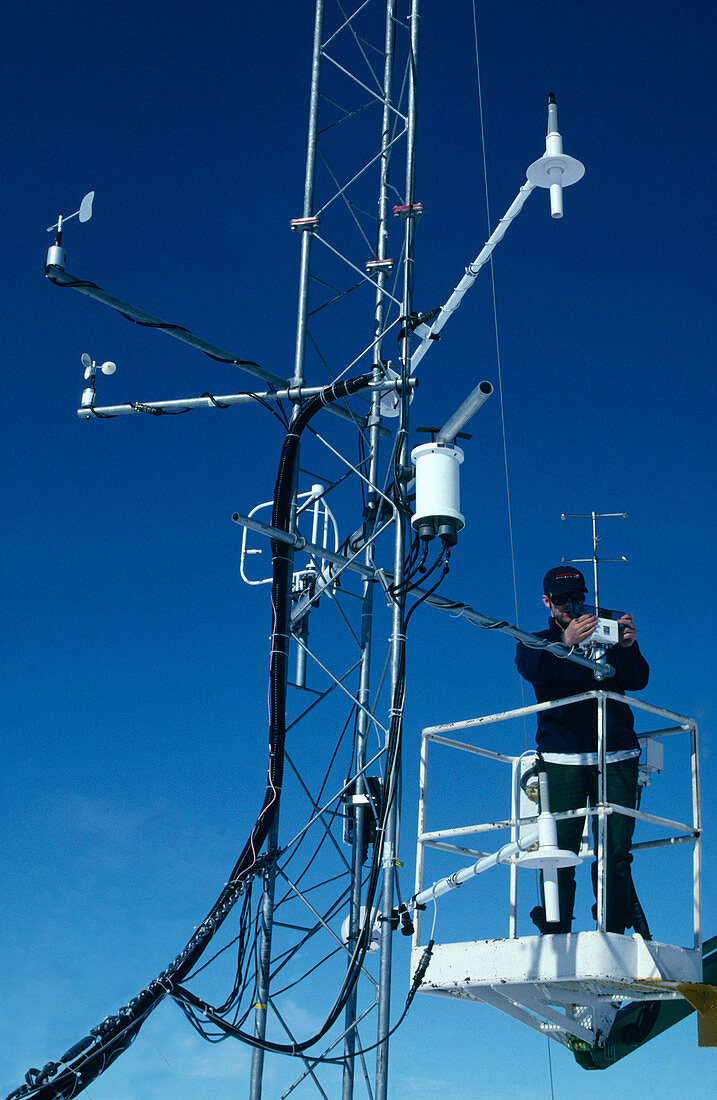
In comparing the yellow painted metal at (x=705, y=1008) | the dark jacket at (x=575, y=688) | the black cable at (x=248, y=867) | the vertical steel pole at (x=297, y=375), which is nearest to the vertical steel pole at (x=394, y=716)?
the black cable at (x=248, y=867)

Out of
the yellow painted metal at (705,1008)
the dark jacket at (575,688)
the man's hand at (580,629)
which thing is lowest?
the yellow painted metal at (705,1008)

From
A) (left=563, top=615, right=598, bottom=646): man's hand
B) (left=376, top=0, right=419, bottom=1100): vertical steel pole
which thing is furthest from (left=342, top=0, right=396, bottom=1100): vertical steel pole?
(left=563, top=615, right=598, bottom=646): man's hand

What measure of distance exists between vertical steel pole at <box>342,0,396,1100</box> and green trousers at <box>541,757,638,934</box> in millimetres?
1558

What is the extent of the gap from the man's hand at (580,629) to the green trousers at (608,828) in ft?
3.26

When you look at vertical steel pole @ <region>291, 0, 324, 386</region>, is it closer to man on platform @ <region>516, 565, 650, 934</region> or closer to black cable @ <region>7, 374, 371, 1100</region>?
black cable @ <region>7, 374, 371, 1100</region>

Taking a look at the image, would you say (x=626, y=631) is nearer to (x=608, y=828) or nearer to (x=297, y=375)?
(x=608, y=828)

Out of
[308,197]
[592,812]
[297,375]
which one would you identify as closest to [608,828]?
[592,812]

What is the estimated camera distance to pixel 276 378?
35.7 ft

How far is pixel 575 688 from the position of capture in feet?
33.2

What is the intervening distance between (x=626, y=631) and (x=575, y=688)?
64 centimetres

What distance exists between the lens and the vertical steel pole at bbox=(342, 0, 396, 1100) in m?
9.52

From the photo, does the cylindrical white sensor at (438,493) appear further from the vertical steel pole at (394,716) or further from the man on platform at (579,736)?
the man on platform at (579,736)

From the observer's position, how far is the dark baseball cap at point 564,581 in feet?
33.3

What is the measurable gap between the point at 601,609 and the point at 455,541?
2.05 metres
